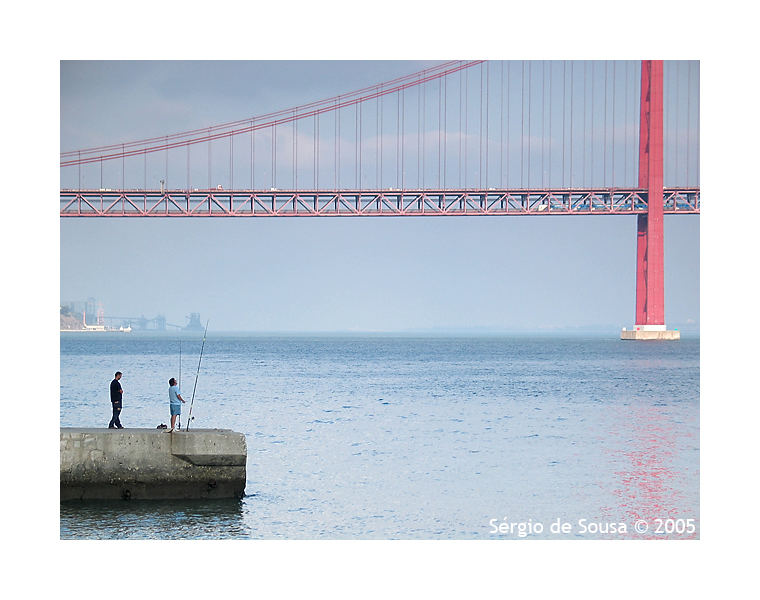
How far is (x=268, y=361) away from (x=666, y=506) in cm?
3373

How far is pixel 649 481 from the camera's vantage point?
1202 cm

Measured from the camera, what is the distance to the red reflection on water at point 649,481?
9.80 metres

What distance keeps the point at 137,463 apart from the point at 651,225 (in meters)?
26.6

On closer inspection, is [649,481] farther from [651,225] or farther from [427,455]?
[651,225]

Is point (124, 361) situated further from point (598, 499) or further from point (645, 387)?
point (598, 499)

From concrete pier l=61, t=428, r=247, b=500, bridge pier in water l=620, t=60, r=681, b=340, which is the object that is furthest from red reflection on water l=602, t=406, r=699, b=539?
bridge pier in water l=620, t=60, r=681, b=340

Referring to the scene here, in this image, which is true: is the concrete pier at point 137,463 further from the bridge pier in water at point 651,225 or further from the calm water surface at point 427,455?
the bridge pier in water at point 651,225

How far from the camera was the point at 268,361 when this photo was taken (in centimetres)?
4341

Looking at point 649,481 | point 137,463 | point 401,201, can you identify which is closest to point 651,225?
point 401,201

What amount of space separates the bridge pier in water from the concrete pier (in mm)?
25909

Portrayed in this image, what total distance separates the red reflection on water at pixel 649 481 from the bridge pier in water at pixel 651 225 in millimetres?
16102

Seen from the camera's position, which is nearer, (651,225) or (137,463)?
(137,463)
